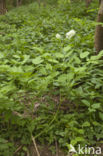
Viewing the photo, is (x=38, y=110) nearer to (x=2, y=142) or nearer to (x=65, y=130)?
(x=65, y=130)

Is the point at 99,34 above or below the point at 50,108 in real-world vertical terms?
above

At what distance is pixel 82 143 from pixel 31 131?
0.50 metres

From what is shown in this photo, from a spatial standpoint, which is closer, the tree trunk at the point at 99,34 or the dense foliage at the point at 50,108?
the dense foliage at the point at 50,108

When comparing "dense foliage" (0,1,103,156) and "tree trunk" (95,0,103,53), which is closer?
"dense foliage" (0,1,103,156)

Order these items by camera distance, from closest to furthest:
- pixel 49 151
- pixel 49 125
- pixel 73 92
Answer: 1. pixel 49 151
2. pixel 49 125
3. pixel 73 92

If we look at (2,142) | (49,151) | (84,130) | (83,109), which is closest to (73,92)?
(83,109)

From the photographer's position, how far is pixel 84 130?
63.9 inches

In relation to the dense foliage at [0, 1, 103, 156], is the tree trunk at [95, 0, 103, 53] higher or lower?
higher

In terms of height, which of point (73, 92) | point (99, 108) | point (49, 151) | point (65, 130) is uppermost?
point (73, 92)

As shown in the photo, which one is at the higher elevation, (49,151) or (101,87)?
(101,87)

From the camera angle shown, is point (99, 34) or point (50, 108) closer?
point (50, 108)

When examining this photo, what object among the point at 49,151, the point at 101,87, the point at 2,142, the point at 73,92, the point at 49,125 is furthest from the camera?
the point at 101,87

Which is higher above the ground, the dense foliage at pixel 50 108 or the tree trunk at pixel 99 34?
the tree trunk at pixel 99 34

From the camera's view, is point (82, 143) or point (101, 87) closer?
point (82, 143)
